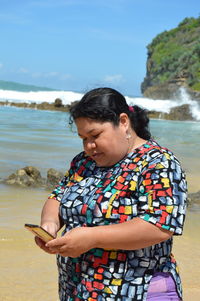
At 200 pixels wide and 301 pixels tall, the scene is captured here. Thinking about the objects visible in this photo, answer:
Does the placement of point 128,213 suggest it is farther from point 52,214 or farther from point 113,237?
point 52,214

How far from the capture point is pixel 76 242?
1969 millimetres

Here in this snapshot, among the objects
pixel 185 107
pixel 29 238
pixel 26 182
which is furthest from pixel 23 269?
pixel 185 107

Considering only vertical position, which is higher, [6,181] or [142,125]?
[142,125]

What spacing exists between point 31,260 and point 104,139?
2152mm

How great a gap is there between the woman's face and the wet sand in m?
1.60

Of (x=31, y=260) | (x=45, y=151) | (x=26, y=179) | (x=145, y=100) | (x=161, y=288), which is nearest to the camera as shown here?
(x=161, y=288)

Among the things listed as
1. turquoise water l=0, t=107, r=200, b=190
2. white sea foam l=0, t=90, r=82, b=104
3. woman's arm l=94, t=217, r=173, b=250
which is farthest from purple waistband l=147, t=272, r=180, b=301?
white sea foam l=0, t=90, r=82, b=104

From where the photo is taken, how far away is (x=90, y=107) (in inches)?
83.1

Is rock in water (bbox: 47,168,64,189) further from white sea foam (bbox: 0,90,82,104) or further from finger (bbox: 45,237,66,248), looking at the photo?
white sea foam (bbox: 0,90,82,104)

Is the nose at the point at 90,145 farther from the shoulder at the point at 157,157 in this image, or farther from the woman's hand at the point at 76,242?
the woman's hand at the point at 76,242

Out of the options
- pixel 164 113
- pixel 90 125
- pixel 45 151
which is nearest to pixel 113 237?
pixel 90 125

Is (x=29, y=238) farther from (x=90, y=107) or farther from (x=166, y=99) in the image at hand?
(x=166, y=99)

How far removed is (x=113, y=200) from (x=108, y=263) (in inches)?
10.1

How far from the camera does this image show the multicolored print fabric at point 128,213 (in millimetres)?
1964
